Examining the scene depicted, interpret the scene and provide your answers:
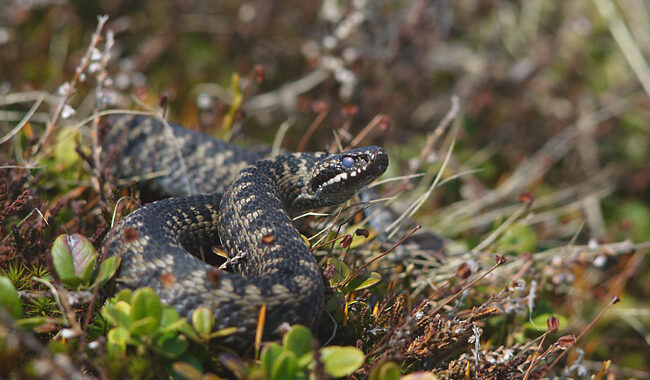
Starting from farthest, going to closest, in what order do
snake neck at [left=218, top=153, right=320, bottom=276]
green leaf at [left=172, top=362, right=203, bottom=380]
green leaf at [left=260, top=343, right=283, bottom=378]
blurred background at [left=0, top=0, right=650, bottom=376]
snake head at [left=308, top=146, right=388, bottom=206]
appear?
blurred background at [left=0, top=0, right=650, bottom=376], snake head at [left=308, top=146, right=388, bottom=206], snake neck at [left=218, top=153, right=320, bottom=276], green leaf at [left=260, top=343, right=283, bottom=378], green leaf at [left=172, top=362, right=203, bottom=380]

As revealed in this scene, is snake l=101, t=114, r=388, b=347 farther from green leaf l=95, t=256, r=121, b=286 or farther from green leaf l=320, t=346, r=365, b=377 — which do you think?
green leaf l=320, t=346, r=365, b=377

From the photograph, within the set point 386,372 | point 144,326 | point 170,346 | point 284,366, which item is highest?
point 144,326

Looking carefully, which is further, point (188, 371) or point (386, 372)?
point (386, 372)

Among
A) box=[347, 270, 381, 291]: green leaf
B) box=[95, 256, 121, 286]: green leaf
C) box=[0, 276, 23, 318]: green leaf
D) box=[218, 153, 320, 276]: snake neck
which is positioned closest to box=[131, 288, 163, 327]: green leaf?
box=[95, 256, 121, 286]: green leaf

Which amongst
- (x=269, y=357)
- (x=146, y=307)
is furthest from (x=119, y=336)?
(x=269, y=357)

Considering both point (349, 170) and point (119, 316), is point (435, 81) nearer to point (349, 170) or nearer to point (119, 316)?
point (349, 170)
